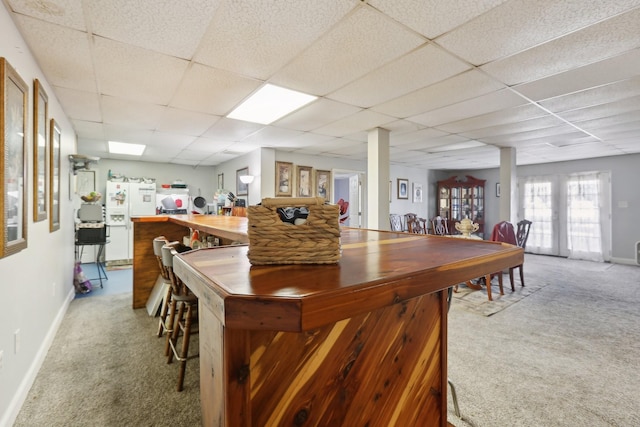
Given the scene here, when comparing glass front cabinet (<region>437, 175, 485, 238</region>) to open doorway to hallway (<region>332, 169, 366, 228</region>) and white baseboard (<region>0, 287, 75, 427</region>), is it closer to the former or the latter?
open doorway to hallway (<region>332, 169, 366, 228</region>)

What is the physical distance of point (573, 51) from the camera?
2.13 m

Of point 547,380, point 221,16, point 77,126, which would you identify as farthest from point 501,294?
point 77,126

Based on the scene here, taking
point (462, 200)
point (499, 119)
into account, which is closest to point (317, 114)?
point (499, 119)

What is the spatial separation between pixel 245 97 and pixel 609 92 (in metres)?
3.58

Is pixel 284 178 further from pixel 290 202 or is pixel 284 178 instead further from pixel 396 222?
pixel 290 202

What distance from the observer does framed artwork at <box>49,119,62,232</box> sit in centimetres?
280

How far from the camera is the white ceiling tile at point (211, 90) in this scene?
2.53m

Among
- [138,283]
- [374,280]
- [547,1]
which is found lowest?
[138,283]

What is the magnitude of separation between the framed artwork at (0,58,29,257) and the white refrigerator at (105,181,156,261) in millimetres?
5202

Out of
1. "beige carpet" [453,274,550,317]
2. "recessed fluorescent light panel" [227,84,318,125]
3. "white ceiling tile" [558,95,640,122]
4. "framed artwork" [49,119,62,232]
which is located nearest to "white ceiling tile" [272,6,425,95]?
"recessed fluorescent light panel" [227,84,318,125]

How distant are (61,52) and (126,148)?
13.3 feet

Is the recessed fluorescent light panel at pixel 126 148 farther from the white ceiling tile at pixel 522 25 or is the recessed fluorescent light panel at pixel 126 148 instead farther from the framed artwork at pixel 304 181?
the white ceiling tile at pixel 522 25

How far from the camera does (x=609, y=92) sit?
113 inches

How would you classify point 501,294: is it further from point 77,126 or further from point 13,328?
point 77,126
